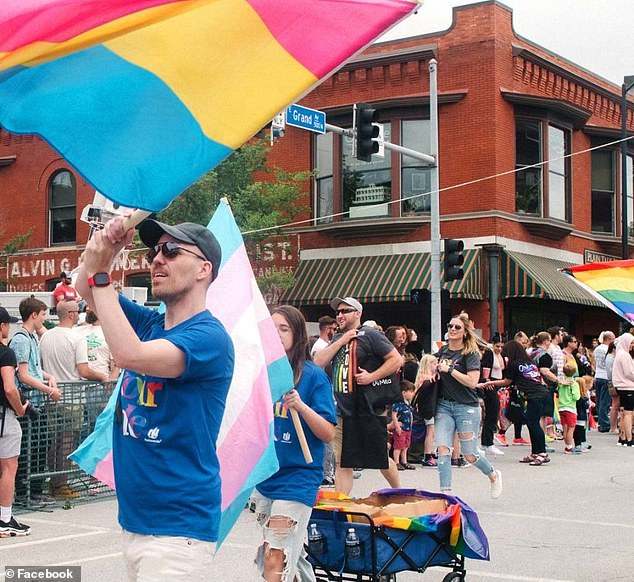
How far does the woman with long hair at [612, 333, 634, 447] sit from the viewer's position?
1784 cm

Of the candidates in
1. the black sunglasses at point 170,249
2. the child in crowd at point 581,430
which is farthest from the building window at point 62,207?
the black sunglasses at point 170,249

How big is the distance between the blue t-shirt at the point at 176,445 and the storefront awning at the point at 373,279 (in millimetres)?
20632

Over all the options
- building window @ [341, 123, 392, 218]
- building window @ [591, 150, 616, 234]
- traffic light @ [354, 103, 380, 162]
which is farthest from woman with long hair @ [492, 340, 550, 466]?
building window @ [591, 150, 616, 234]

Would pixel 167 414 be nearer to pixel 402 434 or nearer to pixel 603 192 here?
pixel 402 434

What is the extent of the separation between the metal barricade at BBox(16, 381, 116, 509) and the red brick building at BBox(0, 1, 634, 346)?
13.9 meters

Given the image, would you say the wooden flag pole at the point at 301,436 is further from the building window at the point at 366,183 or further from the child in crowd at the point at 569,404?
the building window at the point at 366,183

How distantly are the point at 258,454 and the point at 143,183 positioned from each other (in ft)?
5.56

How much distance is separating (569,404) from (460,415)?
620 centimetres

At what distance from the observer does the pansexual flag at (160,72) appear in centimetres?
385

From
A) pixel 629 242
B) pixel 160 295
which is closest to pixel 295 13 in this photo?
pixel 160 295

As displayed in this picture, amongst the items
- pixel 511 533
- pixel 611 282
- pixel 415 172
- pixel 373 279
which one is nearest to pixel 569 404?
pixel 611 282

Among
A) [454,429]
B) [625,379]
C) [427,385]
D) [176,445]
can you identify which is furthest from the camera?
[625,379]

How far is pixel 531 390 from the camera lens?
15.2m

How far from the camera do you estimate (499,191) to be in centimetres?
Result: 2527
